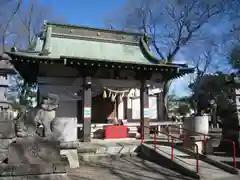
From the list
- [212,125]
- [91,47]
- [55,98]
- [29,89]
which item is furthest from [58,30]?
[212,125]

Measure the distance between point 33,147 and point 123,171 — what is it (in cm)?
313

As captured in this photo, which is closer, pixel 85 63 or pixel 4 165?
pixel 4 165

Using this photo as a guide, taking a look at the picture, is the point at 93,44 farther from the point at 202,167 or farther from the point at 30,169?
the point at 30,169

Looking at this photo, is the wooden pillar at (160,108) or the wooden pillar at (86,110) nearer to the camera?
the wooden pillar at (86,110)

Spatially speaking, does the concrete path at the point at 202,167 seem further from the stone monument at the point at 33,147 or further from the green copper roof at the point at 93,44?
the green copper roof at the point at 93,44

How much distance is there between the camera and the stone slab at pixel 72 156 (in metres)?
8.29

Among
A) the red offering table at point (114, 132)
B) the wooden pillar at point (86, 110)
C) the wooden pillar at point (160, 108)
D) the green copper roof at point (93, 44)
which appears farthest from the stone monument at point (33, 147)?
the wooden pillar at point (160, 108)

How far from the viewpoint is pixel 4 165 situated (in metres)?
6.10

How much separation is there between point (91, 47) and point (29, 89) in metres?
15.8

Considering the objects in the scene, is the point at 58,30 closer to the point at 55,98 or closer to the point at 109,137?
the point at 109,137

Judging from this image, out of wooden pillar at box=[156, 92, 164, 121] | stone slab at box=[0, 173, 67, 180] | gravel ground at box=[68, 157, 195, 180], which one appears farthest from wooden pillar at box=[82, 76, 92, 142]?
wooden pillar at box=[156, 92, 164, 121]

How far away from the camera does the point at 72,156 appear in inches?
334

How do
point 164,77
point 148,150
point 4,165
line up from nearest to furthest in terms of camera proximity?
point 4,165
point 148,150
point 164,77

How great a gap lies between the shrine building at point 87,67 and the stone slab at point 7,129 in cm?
251
